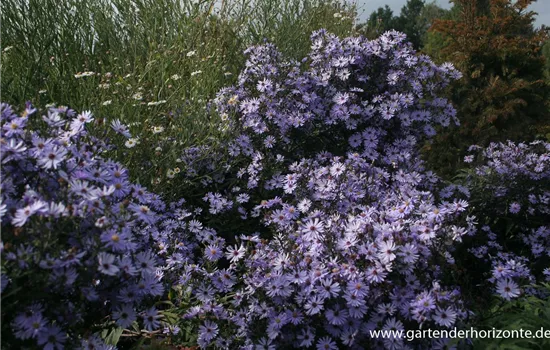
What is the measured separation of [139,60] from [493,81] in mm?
4460

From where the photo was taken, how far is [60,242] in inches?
72.5

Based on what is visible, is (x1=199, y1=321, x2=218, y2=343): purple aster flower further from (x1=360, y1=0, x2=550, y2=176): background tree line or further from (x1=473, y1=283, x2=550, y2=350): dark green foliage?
(x1=360, y1=0, x2=550, y2=176): background tree line

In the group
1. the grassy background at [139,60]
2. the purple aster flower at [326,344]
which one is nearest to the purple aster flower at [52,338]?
the purple aster flower at [326,344]

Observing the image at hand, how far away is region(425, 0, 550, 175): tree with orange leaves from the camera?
6.89 metres

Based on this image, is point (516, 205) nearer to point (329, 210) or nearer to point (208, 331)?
point (329, 210)

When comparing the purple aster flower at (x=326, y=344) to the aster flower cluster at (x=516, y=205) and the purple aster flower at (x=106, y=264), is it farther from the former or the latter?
the aster flower cluster at (x=516, y=205)

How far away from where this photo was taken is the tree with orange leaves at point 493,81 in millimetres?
6891

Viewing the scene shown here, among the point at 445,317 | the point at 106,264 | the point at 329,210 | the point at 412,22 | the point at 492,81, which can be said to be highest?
the point at 412,22

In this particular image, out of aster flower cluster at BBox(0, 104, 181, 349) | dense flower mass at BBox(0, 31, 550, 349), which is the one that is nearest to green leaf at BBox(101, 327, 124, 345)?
dense flower mass at BBox(0, 31, 550, 349)

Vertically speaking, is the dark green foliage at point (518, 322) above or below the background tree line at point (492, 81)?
below

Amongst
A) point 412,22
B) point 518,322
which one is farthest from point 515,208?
point 412,22

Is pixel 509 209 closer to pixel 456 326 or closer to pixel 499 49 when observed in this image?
pixel 456 326

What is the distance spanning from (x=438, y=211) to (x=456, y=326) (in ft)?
1.77

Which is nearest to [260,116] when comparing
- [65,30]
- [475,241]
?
[475,241]
